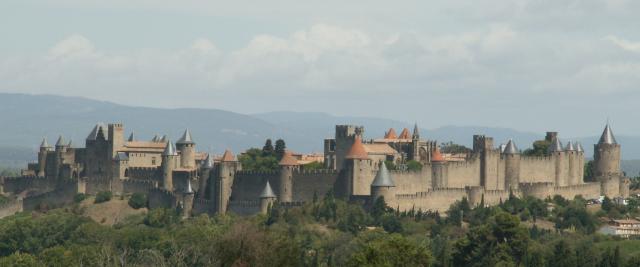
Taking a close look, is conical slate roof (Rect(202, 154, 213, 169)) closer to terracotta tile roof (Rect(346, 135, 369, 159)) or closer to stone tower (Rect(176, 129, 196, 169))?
stone tower (Rect(176, 129, 196, 169))

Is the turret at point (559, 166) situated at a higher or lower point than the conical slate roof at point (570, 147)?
lower

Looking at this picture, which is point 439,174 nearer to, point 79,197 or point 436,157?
point 436,157

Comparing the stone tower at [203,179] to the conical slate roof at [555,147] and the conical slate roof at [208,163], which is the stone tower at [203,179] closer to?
the conical slate roof at [208,163]

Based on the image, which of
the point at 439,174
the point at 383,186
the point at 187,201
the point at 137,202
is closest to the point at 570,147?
the point at 439,174

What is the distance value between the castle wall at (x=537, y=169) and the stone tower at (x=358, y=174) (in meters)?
11.3

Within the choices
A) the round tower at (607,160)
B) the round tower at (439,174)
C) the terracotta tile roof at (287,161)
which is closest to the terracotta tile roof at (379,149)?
the round tower at (439,174)

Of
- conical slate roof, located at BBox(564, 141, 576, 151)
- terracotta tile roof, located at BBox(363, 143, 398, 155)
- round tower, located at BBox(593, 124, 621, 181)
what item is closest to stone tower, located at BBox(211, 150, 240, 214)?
terracotta tile roof, located at BBox(363, 143, 398, 155)

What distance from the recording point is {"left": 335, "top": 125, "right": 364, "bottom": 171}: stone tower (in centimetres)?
8653

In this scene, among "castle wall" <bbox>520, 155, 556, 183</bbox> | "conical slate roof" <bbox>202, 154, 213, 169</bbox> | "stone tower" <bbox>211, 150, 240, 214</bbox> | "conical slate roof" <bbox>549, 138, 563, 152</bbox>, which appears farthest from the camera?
"conical slate roof" <bbox>549, 138, 563, 152</bbox>

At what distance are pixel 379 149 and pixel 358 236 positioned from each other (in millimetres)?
12936

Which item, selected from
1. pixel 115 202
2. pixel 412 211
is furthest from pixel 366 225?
pixel 115 202

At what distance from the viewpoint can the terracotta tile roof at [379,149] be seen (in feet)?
291

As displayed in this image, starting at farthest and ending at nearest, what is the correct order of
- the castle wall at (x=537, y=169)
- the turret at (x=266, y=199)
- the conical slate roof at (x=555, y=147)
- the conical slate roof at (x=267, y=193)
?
1. the conical slate roof at (x=555, y=147)
2. the castle wall at (x=537, y=169)
3. the conical slate roof at (x=267, y=193)
4. the turret at (x=266, y=199)

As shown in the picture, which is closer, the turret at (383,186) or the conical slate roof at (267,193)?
the turret at (383,186)
